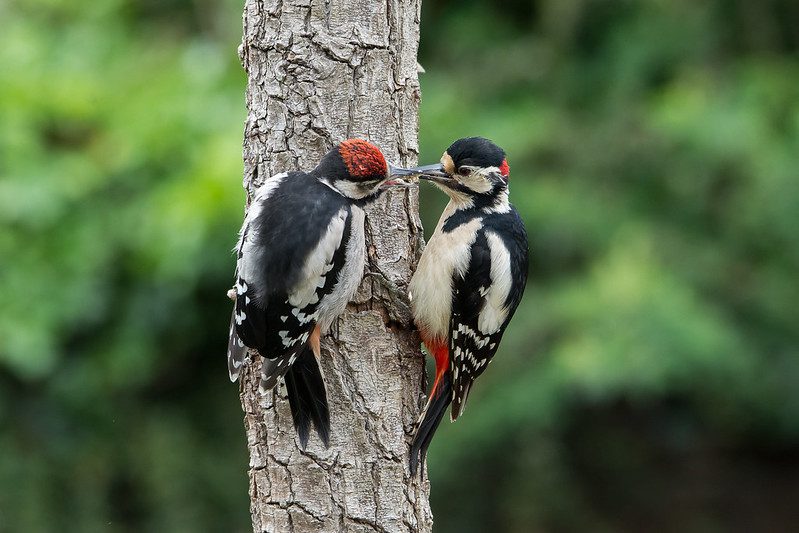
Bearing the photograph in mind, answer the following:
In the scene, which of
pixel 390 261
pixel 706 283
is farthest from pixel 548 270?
pixel 390 261

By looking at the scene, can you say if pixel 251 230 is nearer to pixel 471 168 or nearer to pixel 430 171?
pixel 430 171

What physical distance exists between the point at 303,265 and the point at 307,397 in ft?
1.25

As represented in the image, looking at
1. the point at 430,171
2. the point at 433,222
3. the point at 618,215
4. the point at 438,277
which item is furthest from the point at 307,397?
the point at 618,215

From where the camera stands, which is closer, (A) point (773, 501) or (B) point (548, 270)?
(B) point (548, 270)

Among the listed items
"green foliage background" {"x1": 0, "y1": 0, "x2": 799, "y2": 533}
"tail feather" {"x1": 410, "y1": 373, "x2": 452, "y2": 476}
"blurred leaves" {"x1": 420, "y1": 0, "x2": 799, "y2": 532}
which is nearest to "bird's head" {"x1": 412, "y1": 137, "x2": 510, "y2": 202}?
"tail feather" {"x1": 410, "y1": 373, "x2": 452, "y2": 476}

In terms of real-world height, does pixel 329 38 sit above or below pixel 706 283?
below

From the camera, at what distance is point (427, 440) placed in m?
3.06

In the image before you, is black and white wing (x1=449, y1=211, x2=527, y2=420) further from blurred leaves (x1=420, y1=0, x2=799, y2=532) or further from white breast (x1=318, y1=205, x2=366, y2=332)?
Answer: blurred leaves (x1=420, y1=0, x2=799, y2=532)

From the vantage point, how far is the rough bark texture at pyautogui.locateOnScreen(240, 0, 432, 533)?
116 inches

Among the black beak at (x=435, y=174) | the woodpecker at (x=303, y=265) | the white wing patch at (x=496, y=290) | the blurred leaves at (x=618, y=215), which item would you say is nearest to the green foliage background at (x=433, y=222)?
the blurred leaves at (x=618, y=215)

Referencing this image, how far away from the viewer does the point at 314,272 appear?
276 cm

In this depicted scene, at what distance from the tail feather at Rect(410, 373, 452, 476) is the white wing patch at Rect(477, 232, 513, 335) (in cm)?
22

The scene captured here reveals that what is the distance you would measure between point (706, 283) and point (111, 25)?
3.35 metres

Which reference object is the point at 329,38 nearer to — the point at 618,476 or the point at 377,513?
the point at 377,513
